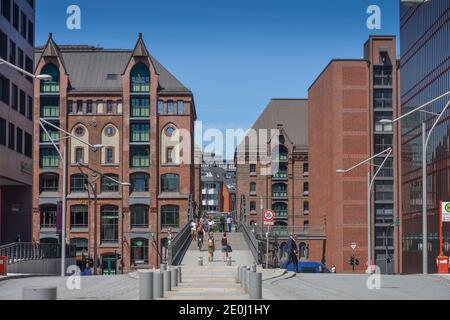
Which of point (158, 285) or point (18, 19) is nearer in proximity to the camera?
point (158, 285)

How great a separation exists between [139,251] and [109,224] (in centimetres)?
445

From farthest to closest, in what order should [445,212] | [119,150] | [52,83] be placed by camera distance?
[52,83]
[119,150]
[445,212]

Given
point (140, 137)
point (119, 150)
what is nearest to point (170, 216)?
point (119, 150)

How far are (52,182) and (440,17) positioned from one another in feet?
152

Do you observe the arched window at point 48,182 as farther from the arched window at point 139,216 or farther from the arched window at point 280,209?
the arched window at point 280,209

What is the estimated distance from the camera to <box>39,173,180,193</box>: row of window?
9900 centimetres

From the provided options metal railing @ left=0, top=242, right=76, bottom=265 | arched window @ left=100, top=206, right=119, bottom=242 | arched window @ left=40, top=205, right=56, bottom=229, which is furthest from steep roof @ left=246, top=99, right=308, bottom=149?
metal railing @ left=0, top=242, right=76, bottom=265

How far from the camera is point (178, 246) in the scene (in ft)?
182

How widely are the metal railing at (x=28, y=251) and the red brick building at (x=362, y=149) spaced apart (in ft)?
155

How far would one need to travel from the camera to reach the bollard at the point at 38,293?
16125mm

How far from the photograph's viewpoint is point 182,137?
9938 cm

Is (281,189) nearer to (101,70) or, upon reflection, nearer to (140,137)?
(140,137)

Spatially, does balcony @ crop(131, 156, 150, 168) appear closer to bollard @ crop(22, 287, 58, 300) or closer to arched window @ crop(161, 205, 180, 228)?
arched window @ crop(161, 205, 180, 228)

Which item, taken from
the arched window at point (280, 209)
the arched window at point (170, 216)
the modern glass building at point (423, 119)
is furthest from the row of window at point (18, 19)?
the arched window at point (280, 209)
